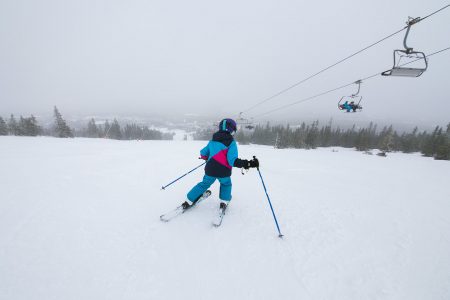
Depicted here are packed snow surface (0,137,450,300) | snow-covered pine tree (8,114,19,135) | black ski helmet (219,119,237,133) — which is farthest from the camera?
snow-covered pine tree (8,114,19,135)

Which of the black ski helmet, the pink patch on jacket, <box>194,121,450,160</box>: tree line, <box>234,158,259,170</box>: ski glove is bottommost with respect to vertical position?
<box>194,121,450,160</box>: tree line

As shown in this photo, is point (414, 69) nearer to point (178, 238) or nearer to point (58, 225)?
point (178, 238)

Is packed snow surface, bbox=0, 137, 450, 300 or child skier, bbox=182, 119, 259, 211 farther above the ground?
child skier, bbox=182, 119, 259, 211

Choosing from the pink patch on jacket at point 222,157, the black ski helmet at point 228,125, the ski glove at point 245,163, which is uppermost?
the black ski helmet at point 228,125

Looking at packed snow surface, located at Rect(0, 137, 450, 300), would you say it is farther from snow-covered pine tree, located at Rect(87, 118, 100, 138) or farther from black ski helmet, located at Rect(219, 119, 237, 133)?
snow-covered pine tree, located at Rect(87, 118, 100, 138)

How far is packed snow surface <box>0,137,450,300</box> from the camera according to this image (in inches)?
121

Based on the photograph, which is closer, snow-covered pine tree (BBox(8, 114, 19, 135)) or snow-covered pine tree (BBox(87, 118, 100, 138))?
snow-covered pine tree (BBox(8, 114, 19, 135))

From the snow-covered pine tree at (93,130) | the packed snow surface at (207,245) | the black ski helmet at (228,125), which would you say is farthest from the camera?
the snow-covered pine tree at (93,130)

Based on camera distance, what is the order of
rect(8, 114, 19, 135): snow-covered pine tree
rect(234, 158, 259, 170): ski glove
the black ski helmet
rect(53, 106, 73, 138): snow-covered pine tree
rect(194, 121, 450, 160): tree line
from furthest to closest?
1. rect(194, 121, 450, 160): tree line
2. rect(8, 114, 19, 135): snow-covered pine tree
3. rect(53, 106, 73, 138): snow-covered pine tree
4. the black ski helmet
5. rect(234, 158, 259, 170): ski glove

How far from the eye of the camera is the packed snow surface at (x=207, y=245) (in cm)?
307

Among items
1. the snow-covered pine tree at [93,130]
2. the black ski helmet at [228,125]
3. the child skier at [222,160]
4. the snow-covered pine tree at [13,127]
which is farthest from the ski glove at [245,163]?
the snow-covered pine tree at [93,130]

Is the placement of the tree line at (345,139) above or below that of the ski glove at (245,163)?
below

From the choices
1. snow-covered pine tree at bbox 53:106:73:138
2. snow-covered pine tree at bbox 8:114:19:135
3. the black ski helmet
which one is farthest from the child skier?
snow-covered pine tree at bbox 8:114:19:135

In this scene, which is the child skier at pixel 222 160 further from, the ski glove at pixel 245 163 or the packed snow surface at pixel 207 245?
the packed snow surface at pixel 207 245
